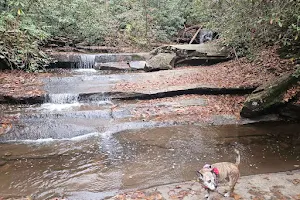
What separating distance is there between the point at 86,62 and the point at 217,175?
12.5 meters

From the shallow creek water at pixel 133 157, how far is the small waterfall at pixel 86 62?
8.13 meters

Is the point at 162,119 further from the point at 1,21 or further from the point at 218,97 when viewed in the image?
the point at 1,21

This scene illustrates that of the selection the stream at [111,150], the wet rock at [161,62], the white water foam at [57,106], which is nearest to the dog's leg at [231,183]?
the stream at [111,150]

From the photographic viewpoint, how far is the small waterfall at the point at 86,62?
50.9 ft

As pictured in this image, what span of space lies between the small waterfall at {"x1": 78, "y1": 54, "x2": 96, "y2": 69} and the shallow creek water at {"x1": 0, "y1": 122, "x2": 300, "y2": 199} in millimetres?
8133

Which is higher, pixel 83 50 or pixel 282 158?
pixel 83 50

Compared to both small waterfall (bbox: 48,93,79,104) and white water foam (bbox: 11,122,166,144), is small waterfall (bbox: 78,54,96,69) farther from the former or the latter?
white water foam (bbox: 11,122,166,144)

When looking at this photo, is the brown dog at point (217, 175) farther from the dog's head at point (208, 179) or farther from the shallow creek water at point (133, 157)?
the shallow creek water at point (133, 157)

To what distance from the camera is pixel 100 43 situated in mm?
19500

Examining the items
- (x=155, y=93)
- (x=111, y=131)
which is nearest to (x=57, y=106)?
(x=111, y=131)

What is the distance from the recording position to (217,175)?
4.21 metres

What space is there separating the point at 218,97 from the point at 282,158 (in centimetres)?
417

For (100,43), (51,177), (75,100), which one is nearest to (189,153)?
(51,177)

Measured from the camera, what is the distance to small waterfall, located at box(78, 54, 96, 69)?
15.5 metres
